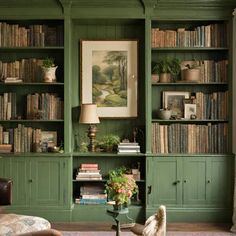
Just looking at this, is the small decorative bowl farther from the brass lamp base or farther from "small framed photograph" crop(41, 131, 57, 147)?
"small framed photograph" crop(41, 131, 57, 147)

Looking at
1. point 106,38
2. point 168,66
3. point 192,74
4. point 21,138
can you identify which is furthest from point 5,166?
point 192,74

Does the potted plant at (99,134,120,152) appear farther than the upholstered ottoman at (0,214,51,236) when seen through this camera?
Yes

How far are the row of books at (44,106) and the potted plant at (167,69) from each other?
1320mm

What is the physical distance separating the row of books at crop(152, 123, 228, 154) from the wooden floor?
3.02 ft

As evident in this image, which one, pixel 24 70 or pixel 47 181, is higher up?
pixel 24 70

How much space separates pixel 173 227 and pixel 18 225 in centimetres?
220

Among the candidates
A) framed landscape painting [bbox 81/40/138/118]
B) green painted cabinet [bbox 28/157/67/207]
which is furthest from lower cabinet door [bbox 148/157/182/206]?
green painted cabinet [bbox 28/157/67/207]

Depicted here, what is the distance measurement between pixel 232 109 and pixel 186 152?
80 centimetres

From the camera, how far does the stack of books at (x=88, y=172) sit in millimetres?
5559

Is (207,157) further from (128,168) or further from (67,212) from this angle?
(67,212)

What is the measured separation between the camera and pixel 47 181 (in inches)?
214

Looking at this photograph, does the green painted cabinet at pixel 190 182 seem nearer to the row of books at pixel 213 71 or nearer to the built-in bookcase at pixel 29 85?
the row of books at pixel 213 71

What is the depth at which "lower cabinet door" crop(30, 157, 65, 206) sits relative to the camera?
5.43 meters

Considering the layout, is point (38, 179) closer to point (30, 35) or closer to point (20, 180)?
point (20, 180)
